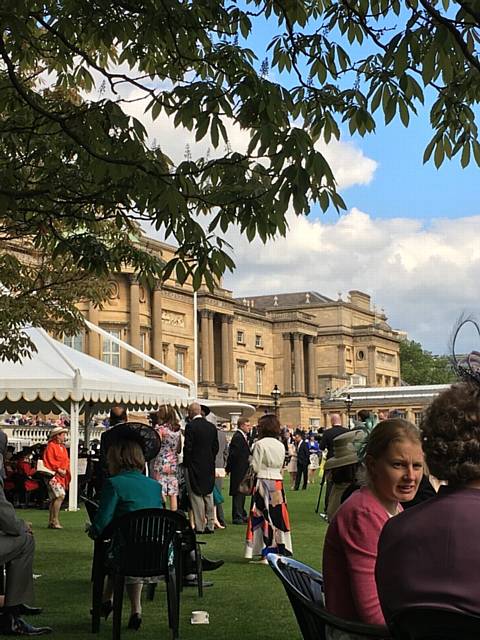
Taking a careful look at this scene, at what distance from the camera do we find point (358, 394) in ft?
337

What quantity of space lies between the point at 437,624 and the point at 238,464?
16.5m

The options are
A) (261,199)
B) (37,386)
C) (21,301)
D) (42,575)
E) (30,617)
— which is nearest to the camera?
(261,199)

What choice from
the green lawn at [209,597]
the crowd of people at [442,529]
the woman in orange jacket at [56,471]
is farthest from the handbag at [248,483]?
the crowd of people at [442,529]

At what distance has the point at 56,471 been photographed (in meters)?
18.9

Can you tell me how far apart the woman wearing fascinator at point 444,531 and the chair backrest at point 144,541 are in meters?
4.53

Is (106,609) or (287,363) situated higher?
(287,363)

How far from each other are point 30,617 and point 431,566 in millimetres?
6566

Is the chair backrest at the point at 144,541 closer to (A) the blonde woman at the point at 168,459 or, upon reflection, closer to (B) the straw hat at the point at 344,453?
(B) the straw hat at the point at 344,453

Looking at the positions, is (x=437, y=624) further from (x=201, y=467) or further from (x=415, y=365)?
(x=415, y=365)

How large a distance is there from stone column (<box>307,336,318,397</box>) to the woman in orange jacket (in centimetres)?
9240

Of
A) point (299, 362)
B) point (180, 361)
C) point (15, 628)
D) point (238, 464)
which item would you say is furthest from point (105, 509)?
point (299, 362)

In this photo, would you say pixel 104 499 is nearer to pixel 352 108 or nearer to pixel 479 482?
pixel 352 108

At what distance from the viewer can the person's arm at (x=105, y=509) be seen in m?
7.84

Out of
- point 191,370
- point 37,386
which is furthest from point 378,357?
point 37,386
